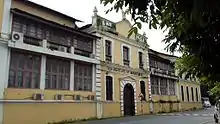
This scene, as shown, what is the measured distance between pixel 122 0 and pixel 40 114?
1481cm

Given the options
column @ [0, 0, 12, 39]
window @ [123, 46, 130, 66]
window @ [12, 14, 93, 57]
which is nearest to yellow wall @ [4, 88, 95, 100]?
window @ [12, 14, 93, 57]

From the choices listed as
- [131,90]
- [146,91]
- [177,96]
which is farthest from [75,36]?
[177,96]

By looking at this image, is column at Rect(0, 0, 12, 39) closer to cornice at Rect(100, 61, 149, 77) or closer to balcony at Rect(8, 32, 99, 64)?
balcony at Rect(8, 32, 99, 64)

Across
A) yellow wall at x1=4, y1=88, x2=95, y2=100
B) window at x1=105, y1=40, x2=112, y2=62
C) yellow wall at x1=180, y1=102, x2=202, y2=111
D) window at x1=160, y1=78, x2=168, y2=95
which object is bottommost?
yellow wall at x1=180, y1=102, x2=202, y2=111

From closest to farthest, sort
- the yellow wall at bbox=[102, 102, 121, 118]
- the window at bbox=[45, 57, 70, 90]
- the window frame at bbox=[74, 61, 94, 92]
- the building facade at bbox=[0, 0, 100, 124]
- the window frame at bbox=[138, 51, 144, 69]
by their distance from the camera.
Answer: the building facade at bbox=[0, 0, 100, 124] → the window at bbox=[45, 57, 70, 90] → the window frame at bbox=[74, 61, 94, 92] → the yellow wall at bbox=[102, 102, 121, 118] → the window frame at bbox=[138, 51, 144, 69]

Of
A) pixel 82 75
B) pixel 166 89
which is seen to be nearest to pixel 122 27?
pixel 82 75

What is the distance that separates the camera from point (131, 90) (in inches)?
984

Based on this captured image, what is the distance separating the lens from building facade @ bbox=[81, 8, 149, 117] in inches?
866

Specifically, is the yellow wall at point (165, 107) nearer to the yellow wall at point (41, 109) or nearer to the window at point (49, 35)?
the yellow wall at point (41, 109)

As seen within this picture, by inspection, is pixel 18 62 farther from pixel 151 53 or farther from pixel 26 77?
pixel 151 53

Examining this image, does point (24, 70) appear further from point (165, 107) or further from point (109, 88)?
point (165, 107)

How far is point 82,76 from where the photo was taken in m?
20.2

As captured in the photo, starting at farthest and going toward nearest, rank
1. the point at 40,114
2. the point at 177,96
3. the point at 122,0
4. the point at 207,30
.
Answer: the point at 177,96
the point at 40,114
the point at 207,30
the point at 122,0

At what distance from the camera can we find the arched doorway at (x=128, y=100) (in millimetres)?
23953
